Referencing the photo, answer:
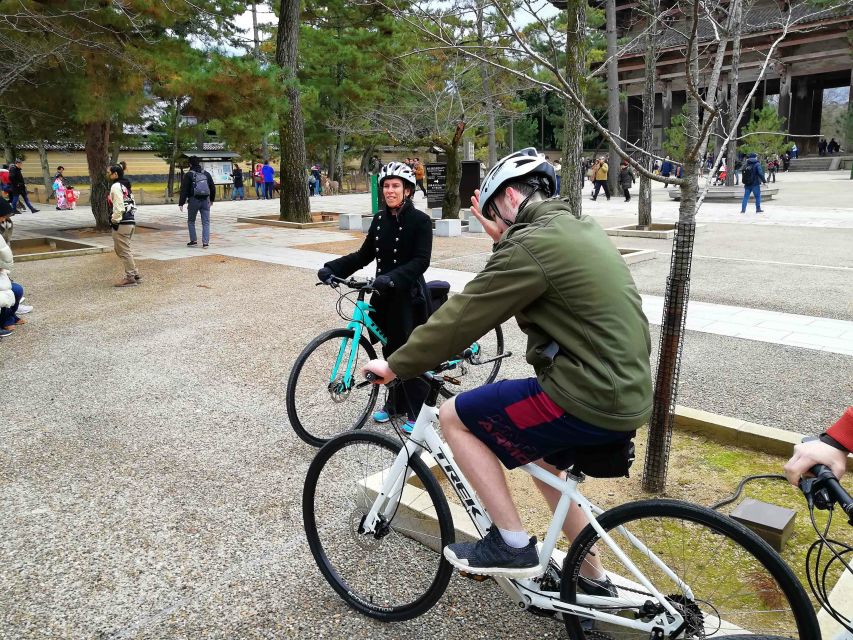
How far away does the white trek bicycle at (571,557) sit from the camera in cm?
206

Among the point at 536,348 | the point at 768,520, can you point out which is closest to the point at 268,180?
the point at 768,520

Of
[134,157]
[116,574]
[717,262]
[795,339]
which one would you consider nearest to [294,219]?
[717,262]

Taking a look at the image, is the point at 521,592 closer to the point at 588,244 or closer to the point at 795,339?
the point at 588,244

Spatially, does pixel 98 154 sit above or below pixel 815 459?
above

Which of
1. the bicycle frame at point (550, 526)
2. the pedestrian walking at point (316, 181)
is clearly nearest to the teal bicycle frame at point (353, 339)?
the bicycle frame at point (550, 526)

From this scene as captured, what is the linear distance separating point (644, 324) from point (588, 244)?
13.8 inches

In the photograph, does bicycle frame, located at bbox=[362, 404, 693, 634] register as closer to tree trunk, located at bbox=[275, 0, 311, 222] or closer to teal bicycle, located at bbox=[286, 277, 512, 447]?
teal bicycle, located at bbox=[286, 277, 512, 447]

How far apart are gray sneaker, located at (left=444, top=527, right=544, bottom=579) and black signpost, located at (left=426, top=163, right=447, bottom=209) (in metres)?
17.1

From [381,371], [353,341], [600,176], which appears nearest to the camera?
[381,371]

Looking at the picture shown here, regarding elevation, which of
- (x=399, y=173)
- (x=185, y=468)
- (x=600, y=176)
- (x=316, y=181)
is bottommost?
(x=185, y=468)

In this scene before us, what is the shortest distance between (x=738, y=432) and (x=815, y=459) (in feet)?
8.85

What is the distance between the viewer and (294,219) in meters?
18.9

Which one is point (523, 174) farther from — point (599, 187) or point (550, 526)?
point (599, 187)

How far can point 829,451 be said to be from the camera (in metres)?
1.65
